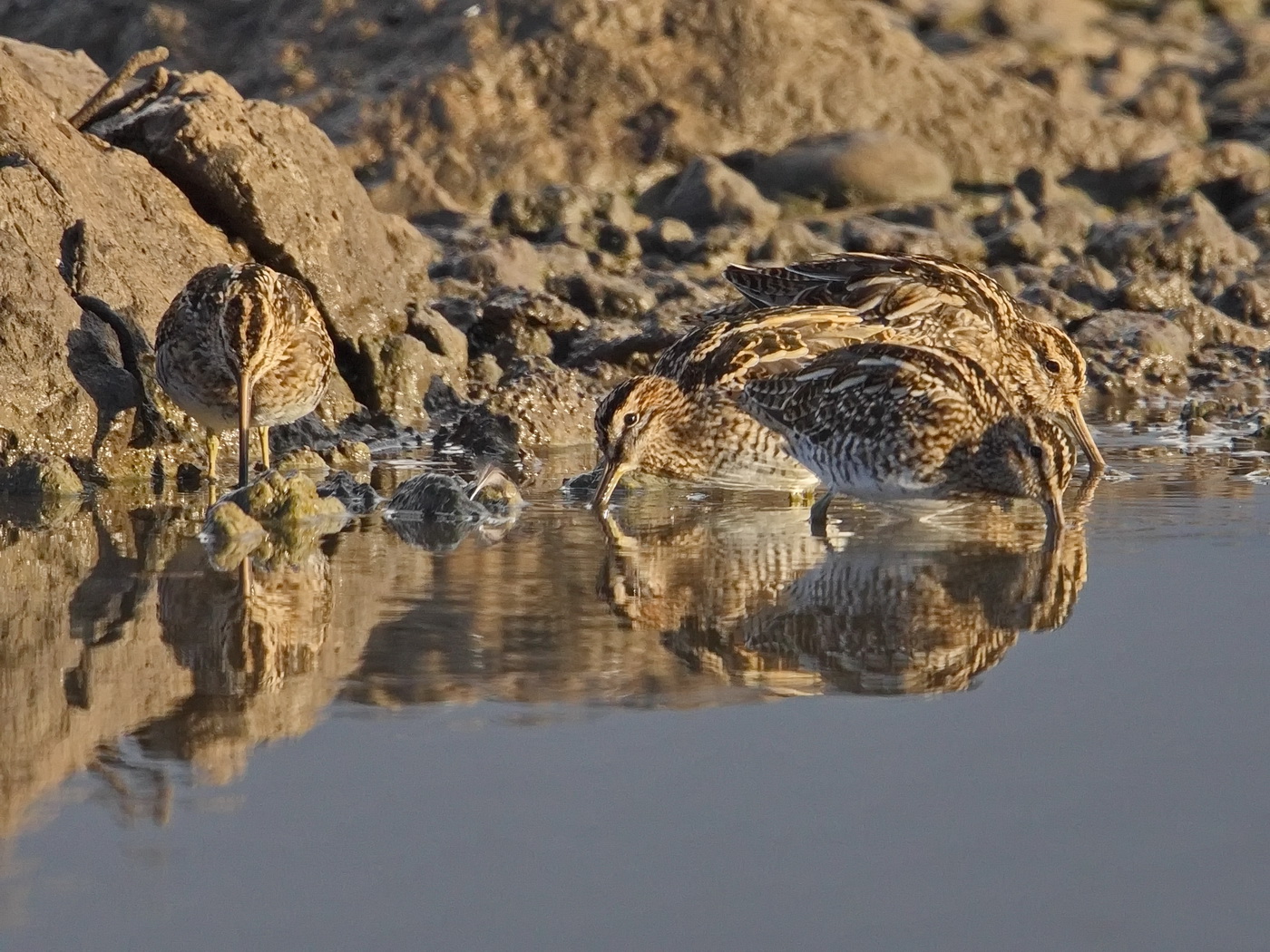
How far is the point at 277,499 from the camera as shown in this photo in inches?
343

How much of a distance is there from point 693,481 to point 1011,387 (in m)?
1.76

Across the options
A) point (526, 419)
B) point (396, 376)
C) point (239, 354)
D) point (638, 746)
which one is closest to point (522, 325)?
point (396, 376)

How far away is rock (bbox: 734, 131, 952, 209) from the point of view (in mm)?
20344

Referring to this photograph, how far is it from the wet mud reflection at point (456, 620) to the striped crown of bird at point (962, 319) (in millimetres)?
1637

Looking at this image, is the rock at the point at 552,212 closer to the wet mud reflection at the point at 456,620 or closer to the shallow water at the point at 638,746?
the wet mud reflection at the point at 456,620

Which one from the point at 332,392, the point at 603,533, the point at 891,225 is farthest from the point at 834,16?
the point at 603,533

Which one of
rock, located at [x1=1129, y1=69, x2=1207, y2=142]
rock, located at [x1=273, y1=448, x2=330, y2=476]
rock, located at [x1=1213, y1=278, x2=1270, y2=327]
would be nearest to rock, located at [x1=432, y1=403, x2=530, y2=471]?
rock, located at [x1=273, y1=448, x2=330, y2=476]

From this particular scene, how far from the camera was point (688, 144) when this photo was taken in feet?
69.3

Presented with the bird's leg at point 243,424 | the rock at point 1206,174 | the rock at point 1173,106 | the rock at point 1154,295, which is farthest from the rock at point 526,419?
the rock at point 1173,106

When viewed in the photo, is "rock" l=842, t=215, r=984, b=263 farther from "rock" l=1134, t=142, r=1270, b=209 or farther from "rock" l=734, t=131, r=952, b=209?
"rock" l=1134, t=142, r=1270, b=209

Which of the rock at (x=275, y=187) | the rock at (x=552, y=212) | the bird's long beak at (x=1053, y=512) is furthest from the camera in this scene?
the rock at (x=552, y=212)

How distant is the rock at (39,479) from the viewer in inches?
376

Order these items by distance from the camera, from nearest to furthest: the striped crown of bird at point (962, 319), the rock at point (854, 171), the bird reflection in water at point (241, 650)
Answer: the bird reflection in water at point (241, 650) < the striped crown of bird at point (962, 319) < the rock at point (854, 171)

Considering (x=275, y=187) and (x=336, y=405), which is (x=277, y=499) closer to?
(x=336, y=405)
